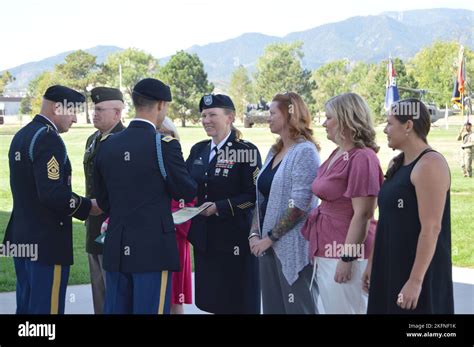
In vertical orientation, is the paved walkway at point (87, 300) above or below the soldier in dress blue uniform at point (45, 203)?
below

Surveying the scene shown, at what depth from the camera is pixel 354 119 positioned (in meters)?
3.53

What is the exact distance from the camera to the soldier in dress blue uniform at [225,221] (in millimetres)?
4145

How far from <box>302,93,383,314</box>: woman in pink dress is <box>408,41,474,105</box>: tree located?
3845 cm

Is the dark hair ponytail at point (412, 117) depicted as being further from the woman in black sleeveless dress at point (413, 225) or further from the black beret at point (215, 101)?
the black beret at point (215, 101)

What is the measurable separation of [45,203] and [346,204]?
5.09 ft

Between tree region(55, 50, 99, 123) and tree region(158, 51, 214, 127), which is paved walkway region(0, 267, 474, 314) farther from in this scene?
tree region(158, 51, 214, 127)

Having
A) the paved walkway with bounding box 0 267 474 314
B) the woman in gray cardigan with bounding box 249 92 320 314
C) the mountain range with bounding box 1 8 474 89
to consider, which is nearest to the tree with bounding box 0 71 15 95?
the paved walkway with bounding box 0 267 474 314

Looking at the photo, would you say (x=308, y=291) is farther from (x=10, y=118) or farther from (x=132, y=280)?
(x=10, y=118)

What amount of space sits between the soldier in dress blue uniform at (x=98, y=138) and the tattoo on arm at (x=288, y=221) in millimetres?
1155

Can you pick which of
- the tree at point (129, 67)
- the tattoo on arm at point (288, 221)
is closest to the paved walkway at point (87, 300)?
the tattoo on arm at point (288, 221)

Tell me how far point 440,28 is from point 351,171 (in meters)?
130

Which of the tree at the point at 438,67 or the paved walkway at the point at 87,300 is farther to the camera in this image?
the tree at the point at 438,67

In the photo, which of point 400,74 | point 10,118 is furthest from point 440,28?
point 10,118

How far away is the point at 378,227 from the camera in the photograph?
319cm
